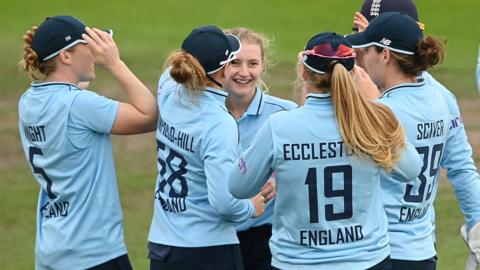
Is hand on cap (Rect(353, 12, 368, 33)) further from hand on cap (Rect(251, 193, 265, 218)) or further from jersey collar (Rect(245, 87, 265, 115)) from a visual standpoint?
hand on cap (Rect(251, 193, 265, 218))

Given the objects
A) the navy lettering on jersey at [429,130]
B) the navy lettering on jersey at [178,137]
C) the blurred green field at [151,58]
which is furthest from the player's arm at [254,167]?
the blurred green field at [151,58]

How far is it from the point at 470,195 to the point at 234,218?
4.49 ft

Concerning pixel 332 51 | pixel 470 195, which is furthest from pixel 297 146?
pixel 470 195

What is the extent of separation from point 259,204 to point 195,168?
0.42 meters

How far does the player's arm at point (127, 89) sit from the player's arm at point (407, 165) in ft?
4.52

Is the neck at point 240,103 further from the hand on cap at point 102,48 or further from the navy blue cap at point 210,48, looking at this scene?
the hand on cap at point 102,48

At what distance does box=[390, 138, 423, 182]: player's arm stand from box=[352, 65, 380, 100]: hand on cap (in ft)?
1.34

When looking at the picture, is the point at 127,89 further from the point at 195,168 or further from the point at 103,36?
the point at 195,168

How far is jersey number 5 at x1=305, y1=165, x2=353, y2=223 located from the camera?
16.7ft

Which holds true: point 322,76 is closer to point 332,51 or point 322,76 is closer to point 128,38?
point 332,51

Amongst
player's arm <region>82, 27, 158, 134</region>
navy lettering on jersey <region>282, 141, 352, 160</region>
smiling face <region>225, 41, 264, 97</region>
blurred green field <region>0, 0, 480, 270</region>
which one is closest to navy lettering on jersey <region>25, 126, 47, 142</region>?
player's arm <region>82, 27, 158, 134</region>

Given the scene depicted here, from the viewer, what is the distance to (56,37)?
19.0 feet

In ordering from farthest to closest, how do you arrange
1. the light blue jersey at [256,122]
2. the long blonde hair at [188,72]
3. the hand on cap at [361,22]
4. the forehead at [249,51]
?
the forehead at [249,51]
the hand on cap at [361,22]
the light blue jersey at [256,122]
the long blonde hair at [188,72]

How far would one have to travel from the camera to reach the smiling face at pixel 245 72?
6387mm
